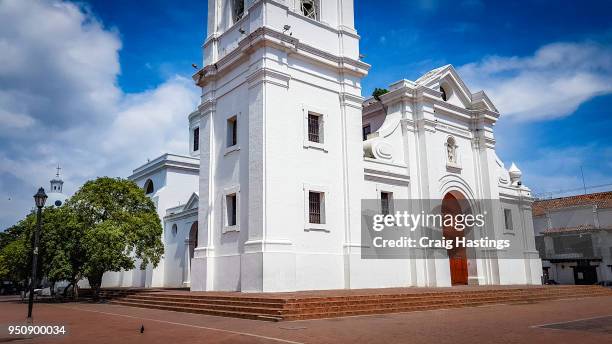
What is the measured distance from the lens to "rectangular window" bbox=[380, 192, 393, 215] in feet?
69.5

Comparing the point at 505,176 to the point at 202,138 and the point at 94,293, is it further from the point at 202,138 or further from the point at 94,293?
the point at 94,293

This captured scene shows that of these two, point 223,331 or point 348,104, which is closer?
point 223,331

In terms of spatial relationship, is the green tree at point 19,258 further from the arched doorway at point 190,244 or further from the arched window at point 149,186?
the arched window at point 149,186

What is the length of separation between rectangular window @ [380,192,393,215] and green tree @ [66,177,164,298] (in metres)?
10.00

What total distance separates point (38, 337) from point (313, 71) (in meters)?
13.1

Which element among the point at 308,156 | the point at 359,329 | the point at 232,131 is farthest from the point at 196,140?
the point at 359,329

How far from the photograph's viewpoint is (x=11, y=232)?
131ft

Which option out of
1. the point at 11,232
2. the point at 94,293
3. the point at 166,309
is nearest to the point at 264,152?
the point at 166,309

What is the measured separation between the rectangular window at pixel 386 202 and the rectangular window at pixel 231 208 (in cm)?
647

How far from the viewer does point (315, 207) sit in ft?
59.2

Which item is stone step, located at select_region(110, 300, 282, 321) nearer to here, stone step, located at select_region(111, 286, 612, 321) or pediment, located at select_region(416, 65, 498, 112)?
stone step, located at select_region(111, 286, 612, 321)

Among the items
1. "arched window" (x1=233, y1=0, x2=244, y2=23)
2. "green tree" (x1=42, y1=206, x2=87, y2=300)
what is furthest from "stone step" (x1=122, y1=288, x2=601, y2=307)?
"arched window" (x1=233, y1=0, x2=244, y2=23)

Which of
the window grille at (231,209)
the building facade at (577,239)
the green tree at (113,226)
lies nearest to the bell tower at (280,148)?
the window grille at (231,209)

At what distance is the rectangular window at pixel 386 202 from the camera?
21.2 m
